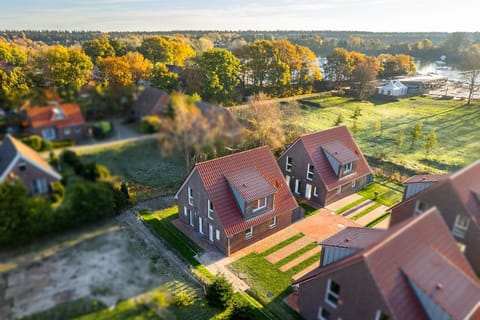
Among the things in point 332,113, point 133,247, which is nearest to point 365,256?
point 133,247

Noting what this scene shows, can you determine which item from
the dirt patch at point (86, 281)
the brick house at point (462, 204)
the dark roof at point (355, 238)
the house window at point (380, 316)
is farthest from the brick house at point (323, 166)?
the dirt patch at point (86, 281)

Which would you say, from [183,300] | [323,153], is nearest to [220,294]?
[183,300]

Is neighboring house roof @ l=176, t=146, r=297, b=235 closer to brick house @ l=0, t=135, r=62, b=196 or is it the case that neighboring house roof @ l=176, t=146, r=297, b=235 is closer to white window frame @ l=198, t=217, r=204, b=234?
white window frame @ l=198, t=217, r=204, b=234

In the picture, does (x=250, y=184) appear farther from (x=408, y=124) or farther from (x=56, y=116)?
(x=408, y=124)

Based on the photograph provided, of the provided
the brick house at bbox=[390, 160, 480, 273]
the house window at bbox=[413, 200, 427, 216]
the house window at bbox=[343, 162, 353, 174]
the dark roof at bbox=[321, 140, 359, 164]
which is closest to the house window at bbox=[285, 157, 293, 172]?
the dark roof at bbox=[321, 140, 359, 164]

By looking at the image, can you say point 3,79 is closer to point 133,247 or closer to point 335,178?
point 133,247

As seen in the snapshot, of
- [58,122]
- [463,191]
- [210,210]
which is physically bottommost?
[210,210]
